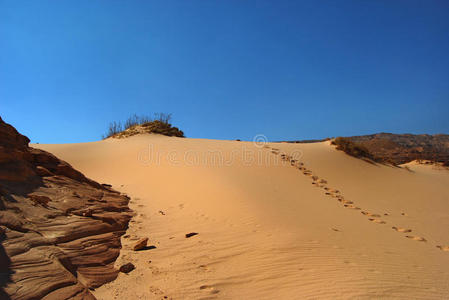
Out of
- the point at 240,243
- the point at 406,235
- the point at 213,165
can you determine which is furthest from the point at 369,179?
the point at 240,243

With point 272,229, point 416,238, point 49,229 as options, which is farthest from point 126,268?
point 416,238

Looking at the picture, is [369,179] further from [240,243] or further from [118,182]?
[118,182]

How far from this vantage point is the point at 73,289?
221cm

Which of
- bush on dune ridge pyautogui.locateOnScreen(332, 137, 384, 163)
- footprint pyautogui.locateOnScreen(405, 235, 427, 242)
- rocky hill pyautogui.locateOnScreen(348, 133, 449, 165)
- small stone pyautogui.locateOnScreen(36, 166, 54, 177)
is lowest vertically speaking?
footprint pyautogui.locateOnScreen(405, 235, 427, 242)

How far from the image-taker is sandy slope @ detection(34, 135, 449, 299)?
8.89ft

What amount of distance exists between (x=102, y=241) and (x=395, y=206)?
8585mm

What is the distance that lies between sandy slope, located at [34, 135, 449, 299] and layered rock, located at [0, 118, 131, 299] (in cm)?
33

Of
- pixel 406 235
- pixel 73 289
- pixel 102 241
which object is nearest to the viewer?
pixel 73 289

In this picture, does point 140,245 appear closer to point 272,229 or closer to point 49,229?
point 49,229

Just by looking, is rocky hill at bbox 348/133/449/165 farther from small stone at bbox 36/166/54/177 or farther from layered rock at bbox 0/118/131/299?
small stone at bbox 36/166/54/177

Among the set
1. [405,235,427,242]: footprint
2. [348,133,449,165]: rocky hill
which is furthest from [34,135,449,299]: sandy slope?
[348,133,449,165]: rocky hill

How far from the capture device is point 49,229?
294 centimetres

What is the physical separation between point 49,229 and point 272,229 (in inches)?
137

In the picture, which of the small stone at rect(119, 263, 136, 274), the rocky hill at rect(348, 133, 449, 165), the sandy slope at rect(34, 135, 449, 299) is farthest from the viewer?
the rocky hill at rect(348, 133, 449, 165)
